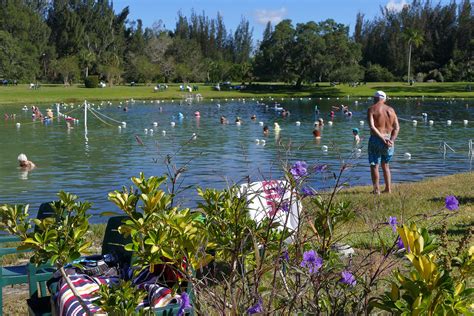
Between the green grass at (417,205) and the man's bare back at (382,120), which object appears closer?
the green grass at (417,205)

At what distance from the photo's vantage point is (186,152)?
2006 cm

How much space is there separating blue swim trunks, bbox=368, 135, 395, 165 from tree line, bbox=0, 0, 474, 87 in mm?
56530

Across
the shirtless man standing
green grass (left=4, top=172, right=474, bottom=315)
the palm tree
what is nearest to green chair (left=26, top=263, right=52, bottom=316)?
green grass (left=4, top=172, right=474, bottom=315)

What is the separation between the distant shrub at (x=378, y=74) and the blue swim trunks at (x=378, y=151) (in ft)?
247

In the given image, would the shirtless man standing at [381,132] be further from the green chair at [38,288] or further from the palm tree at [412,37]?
the palm tree at [412,37]

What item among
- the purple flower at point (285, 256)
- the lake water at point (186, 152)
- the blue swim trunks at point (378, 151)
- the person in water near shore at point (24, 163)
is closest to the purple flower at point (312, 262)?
the purple flower at point (285, 256)

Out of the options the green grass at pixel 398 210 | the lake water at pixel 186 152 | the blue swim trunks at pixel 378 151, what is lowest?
the lake water at pixel 186 152

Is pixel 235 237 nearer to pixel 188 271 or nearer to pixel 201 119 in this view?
pixel 188 271

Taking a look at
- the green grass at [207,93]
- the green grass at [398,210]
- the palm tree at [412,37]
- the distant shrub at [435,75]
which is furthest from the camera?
the distant shrub at [435,75]

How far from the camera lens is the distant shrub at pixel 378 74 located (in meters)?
81.7

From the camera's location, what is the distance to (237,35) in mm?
131625

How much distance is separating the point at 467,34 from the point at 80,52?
53691 millimetres

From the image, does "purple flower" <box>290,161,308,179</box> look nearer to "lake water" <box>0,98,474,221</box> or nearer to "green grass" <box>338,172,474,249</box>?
"green grass" <box>338,172,474,249</box>

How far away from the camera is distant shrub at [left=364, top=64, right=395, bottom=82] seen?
81688 mm
